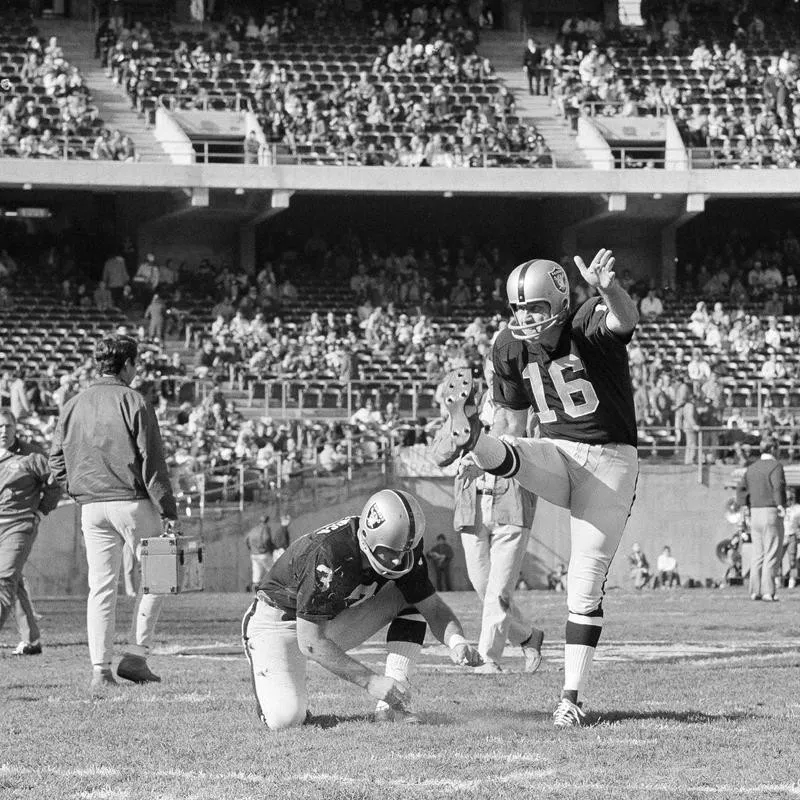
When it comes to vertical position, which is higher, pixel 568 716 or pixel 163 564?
pixel 163 564

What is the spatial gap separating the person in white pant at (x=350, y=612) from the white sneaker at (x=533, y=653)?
1.94 meters

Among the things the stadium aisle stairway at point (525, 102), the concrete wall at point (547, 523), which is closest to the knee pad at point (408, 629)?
the concrete wall at point (547, 523)

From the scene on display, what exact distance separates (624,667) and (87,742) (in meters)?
3.67

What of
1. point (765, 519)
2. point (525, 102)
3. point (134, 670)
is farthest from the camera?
point (525, 102)

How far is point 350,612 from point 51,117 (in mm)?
28025

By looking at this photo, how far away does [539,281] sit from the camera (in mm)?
6695

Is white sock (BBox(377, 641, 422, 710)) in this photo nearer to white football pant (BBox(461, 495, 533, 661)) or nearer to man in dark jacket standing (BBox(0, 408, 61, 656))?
white football pant (BBox(461, 495, 533, 661))

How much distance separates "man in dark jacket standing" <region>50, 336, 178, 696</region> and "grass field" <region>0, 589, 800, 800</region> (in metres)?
0.31

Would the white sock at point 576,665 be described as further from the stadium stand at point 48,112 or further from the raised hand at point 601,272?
the stadium stand at point 48,112

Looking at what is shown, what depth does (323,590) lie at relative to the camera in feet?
20.8

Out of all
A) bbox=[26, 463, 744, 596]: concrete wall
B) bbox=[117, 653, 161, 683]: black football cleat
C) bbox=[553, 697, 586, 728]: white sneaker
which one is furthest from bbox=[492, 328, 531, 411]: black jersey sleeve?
bbox=[26, 463, 744, 596]: concrete wall

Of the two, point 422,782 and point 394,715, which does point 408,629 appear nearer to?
point 394,715

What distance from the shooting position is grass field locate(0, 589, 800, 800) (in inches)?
207

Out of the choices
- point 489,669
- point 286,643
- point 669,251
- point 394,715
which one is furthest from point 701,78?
point 394,715
